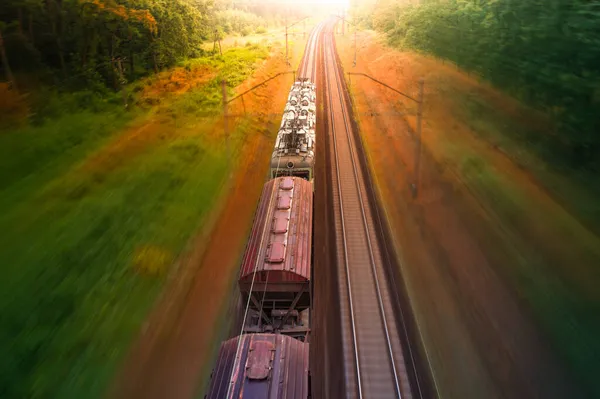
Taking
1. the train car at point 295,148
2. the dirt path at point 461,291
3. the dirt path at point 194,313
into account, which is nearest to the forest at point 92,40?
the dirt path at point 194,313

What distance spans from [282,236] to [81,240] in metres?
11.4

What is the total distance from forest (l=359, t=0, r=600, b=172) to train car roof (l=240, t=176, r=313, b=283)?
14714mm

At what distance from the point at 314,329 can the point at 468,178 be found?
53.8 feet

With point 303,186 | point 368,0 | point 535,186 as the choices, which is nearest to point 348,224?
point 303,186

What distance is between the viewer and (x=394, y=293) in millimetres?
20031

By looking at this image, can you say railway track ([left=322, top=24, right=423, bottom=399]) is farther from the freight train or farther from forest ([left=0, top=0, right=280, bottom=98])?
forest ([left=0, top=0, right=280, bottom=98])

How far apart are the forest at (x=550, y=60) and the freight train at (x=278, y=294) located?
14503mm

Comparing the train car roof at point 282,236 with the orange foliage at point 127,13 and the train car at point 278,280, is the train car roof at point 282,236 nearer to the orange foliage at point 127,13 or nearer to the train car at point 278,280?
the train car at point 278,280

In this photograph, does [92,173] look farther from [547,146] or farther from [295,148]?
[547,146]

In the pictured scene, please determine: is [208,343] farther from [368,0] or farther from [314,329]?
[368,0]

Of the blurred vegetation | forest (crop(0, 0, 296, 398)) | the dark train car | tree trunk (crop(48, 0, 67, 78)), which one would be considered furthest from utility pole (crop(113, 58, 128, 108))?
the blurred vegetation

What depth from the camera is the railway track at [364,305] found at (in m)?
15.6

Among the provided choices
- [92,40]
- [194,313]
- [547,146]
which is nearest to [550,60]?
[547,146]

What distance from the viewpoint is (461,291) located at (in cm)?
1945
